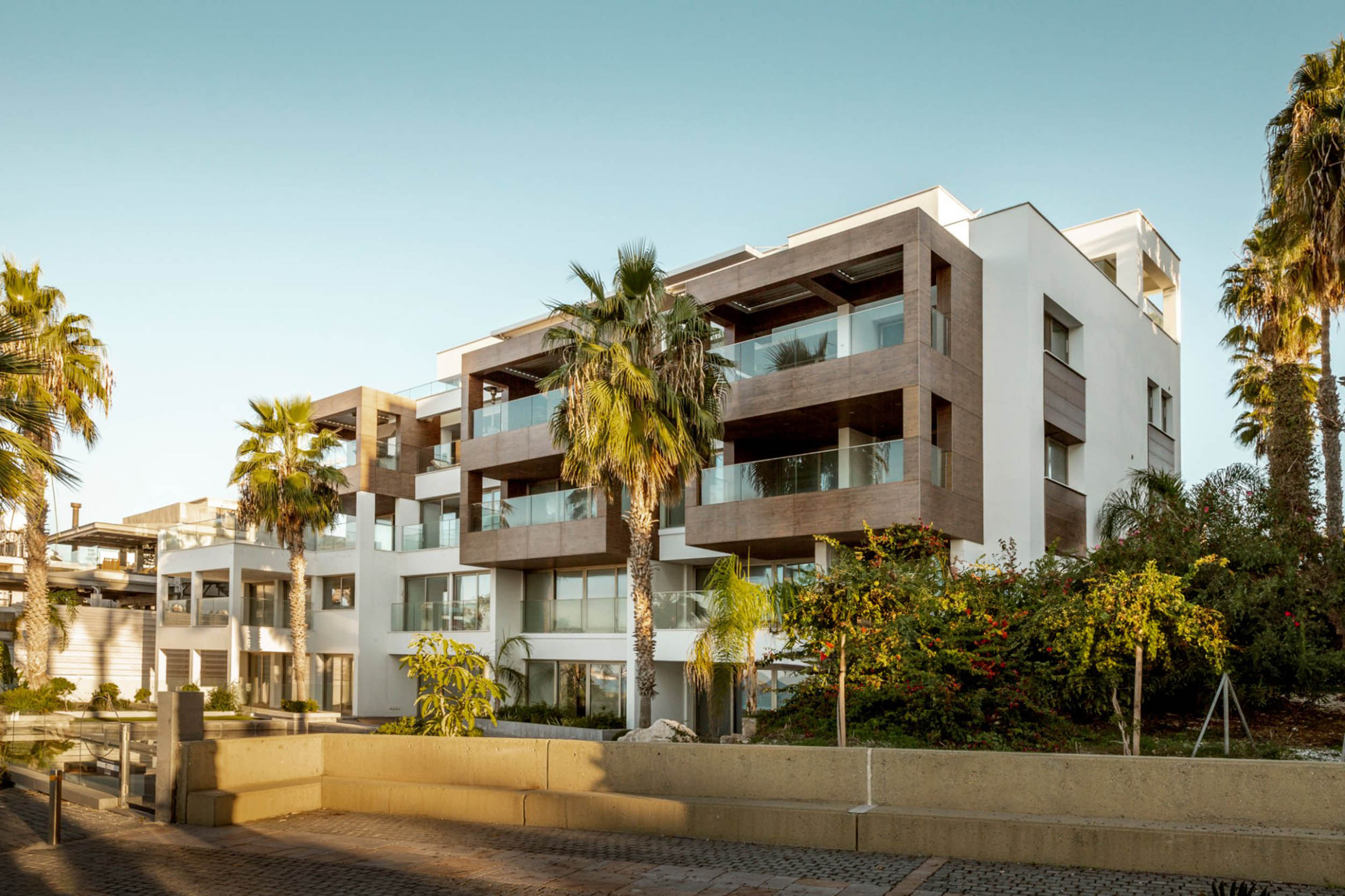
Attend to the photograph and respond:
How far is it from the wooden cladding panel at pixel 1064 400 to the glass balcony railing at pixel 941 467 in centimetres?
274

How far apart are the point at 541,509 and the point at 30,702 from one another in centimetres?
1390

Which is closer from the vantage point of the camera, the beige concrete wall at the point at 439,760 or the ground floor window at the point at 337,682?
the beige concrete wall at the point at 439,760

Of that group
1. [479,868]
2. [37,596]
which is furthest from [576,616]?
[479,868]

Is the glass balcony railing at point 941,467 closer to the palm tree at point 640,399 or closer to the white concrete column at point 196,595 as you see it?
the palm tree at point 640,399

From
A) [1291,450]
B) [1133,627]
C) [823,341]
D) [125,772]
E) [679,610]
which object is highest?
[823,341]

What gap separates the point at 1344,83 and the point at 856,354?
10.1 metres

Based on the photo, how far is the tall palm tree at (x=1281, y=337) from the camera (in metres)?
20.3

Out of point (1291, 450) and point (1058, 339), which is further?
point (1058, 339)

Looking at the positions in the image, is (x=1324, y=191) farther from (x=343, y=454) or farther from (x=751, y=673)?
(x=343, y=454)

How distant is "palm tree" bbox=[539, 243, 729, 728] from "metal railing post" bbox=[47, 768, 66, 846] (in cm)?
1172

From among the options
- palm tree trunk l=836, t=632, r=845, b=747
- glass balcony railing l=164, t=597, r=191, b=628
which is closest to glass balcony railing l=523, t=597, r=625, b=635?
palm tree trunk l=836, t=632, r=845, b=747

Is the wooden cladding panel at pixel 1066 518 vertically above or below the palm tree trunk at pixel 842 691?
above

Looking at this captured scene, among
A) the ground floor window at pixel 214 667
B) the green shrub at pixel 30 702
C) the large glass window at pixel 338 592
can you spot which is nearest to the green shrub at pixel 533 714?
the large glass window at pixel 338 592

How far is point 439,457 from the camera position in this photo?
37.4 metres
